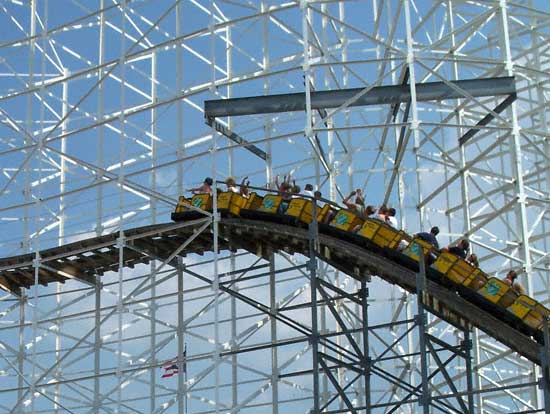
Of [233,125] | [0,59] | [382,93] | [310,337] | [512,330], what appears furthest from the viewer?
[0,59]

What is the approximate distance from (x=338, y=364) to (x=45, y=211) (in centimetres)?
1690

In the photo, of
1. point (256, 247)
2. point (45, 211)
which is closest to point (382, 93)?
point (256, 247)

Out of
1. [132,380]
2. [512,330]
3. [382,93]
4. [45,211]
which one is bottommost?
[512,330]

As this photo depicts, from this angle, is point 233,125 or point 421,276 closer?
point 421,276

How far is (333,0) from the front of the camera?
2902cm

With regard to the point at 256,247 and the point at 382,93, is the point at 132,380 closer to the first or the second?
the point at 256,247

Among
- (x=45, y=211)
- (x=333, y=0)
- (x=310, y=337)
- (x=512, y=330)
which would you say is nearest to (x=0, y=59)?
(x=45, y=211)

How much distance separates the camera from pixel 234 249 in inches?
1217

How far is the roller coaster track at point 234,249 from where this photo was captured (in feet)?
83.4

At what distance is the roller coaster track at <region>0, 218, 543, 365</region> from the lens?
25422 millimetres

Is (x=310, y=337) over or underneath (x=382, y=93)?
underneath

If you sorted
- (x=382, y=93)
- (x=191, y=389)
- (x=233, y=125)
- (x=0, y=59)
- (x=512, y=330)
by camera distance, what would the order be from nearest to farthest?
(x=512, y=330) < (x=382, y=93) < (x=191, y=389) < (x=233, y=125) < (x=0, y=59)

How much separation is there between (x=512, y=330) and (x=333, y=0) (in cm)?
840

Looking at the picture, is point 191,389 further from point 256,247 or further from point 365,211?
point 365,211
